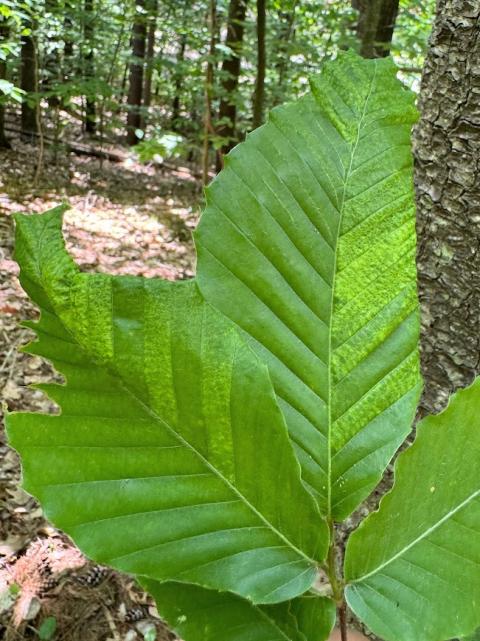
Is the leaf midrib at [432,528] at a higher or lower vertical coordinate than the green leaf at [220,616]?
higher

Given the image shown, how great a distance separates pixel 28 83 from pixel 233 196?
29.1ft

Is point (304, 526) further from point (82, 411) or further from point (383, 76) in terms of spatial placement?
point (383, 76)

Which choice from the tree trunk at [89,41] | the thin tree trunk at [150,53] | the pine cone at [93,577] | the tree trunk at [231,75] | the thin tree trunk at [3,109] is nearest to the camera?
the pine cone at [93,577]

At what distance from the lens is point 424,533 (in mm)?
412

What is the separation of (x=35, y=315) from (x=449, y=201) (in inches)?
121

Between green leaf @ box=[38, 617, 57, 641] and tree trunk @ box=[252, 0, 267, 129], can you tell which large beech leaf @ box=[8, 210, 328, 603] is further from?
tree trunk @ box=[252, 0, 267, 129]

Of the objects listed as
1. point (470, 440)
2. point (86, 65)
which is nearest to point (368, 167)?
point (470, 440)

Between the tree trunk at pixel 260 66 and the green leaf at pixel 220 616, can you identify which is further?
the tree trunk at pixel 260 66

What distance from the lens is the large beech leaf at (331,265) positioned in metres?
0.44

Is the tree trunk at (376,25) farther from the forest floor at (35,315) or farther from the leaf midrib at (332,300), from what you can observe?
the leaf midrib at (332,300)

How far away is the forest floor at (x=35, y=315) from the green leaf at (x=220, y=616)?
0.77 ft

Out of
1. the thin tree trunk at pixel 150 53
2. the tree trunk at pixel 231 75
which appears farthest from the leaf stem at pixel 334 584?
the thin tree trunk at pixel 150 53

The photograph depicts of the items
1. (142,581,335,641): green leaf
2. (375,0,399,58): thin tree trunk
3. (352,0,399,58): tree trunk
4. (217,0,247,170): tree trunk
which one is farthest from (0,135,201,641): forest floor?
(375,0,399,58): thin tree trunk

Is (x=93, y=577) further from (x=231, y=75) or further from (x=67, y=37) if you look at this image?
(x=67, y=37)
